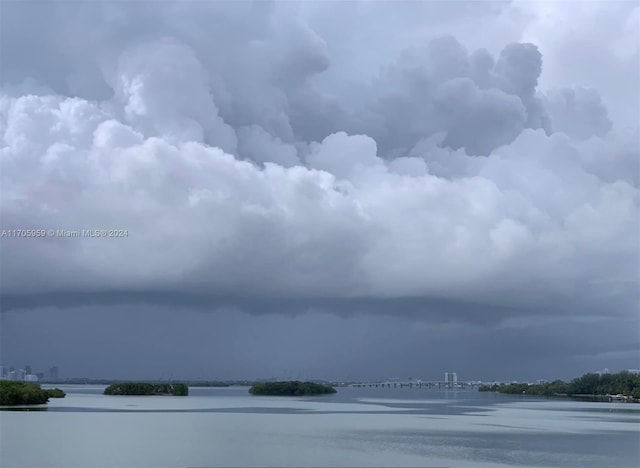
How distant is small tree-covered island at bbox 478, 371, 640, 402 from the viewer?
484ft

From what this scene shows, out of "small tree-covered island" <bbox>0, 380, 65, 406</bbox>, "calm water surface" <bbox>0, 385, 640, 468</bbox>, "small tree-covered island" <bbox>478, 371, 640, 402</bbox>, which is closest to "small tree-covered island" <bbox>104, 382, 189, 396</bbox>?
"small tree-covered island" <bbox>0, 380, 65, 406</bbox>

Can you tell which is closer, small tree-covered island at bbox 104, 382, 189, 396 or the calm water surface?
the calm water surface

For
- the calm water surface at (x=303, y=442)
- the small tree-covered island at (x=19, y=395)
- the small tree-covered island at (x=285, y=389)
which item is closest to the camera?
the calm water surface at (x=303, y=442)

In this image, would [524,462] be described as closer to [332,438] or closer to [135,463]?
[332,438]

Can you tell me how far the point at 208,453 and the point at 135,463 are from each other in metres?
5.91

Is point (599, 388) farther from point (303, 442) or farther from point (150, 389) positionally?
point (303, 442)

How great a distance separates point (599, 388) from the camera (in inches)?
6324

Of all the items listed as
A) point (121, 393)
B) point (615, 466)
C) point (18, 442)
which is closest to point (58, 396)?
point (121, 393)

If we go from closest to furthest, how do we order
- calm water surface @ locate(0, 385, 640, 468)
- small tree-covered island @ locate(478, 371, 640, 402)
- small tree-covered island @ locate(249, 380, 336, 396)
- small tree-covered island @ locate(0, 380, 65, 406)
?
calm water surface @ locate(0, 385, 640, 468), small tree-covered island @ locate(0, 380, 65, 406), small tree-covered island @ locate(478, 371, 640, 402), small tree-covered island @ locate(249, 380, 336, 396)

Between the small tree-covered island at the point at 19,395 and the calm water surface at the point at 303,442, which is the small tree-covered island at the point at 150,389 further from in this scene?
the calm water surface at the point at 303,442

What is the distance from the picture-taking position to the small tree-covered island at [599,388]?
5802 inches

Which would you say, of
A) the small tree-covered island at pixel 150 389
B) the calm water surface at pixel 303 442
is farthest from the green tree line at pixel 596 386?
the small tree-covered island at pixel 150 389

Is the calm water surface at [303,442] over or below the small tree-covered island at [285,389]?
below

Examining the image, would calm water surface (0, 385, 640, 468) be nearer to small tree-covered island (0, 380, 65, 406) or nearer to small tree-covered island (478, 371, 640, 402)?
small tree-covered island (0, 380, 65, 406)
